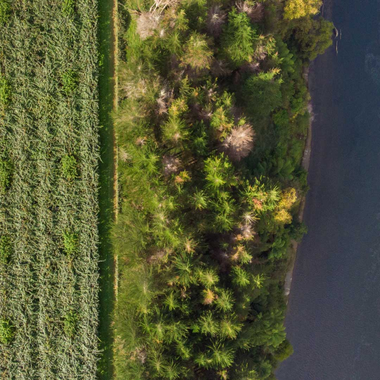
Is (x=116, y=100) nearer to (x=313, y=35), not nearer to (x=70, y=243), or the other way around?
(x=70, y=243)

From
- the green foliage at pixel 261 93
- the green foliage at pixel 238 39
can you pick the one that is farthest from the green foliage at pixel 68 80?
the green foliage at pixel 261 93

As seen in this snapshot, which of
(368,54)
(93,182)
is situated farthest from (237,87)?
(368,54)

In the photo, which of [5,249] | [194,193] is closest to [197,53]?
[194,193]

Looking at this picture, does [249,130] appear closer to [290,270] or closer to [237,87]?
[237,87]

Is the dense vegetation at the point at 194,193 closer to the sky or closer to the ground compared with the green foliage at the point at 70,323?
closer to the sky

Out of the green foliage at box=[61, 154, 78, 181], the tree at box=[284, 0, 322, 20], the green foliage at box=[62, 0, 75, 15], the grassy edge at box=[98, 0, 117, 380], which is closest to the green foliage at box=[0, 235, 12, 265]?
the green foliage at box=[61, 154, 78, 181]

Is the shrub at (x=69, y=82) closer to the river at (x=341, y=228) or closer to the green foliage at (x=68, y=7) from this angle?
the green foliage at (x=68, y=7)
